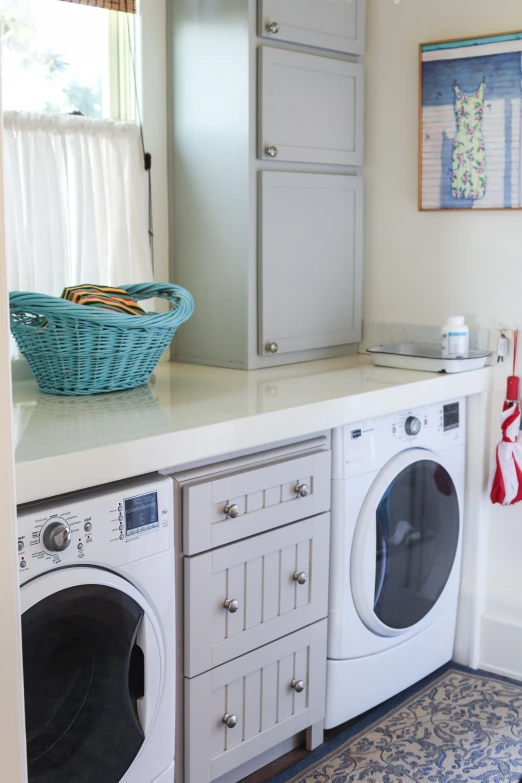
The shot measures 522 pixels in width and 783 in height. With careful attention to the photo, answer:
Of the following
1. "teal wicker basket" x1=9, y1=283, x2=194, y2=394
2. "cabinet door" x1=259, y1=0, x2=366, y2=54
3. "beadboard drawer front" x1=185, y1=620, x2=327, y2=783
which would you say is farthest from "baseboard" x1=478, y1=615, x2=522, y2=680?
"cabinet door" x1=259, y1=0, x2=366, y2=54

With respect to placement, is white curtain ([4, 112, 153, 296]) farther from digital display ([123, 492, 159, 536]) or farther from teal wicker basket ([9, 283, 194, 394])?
digital display ([123, 492, 159, 536])

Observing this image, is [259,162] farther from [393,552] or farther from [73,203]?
[393,552]

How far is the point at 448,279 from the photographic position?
278 centimetres

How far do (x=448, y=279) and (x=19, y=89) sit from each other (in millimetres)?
1349

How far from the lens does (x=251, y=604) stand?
2.03 m

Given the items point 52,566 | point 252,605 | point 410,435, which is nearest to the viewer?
point 52,566

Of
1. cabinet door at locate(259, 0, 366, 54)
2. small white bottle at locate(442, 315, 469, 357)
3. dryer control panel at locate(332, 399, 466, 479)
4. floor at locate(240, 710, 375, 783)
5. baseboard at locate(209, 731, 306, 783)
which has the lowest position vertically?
floor at locate(240, 710, 375, 783)

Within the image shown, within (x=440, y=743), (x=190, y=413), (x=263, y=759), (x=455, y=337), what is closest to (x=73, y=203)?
(x=190, y=413)

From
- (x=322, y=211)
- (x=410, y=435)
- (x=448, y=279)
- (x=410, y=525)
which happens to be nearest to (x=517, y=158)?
(x=448, y=279)

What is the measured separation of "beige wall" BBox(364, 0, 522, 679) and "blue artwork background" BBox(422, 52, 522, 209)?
0.23 ft

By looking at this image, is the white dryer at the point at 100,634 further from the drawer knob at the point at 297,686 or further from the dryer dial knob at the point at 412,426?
the dryer dial knob at the point at 412,426

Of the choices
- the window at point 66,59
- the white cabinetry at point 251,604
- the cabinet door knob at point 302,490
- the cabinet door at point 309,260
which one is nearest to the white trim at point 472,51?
the cabinet door at point 309,260

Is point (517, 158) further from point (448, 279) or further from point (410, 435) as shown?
point (410, 435)

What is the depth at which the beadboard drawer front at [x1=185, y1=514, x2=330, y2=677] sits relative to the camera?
1.90 meters
